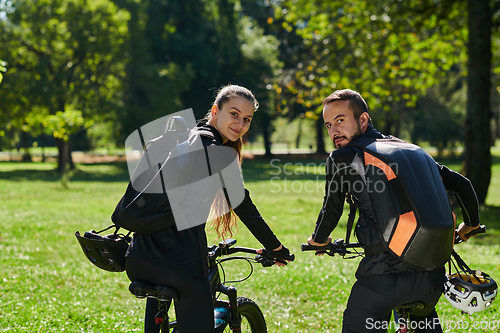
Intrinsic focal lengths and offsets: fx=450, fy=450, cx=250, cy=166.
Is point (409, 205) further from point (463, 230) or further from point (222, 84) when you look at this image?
point (222, 84)

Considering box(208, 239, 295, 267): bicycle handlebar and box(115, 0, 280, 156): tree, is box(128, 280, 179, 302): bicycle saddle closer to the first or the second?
box(208, 239, 295, 267): bicycle handlebar

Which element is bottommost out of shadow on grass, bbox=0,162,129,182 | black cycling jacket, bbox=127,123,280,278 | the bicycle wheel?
shadow on grass, bbox=0,162,129,182

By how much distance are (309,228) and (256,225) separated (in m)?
8.87

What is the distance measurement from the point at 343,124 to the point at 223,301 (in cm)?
157

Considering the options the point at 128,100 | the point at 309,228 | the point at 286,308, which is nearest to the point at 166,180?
the point at 286,308

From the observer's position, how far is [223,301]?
3281 mm

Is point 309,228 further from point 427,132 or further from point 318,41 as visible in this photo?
point 427,132

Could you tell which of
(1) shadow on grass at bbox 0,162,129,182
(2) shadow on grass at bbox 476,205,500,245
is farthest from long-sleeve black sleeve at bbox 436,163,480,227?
(1) shadow on grass at bbox 0,162,129,182

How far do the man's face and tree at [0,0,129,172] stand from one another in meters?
28.0

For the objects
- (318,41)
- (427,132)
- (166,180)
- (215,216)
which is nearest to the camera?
(166,180)

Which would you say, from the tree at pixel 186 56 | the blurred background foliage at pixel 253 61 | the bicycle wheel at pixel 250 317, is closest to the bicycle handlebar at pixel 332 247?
the bicycle wheel at pixel 250 317

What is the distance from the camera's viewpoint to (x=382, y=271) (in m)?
2.43

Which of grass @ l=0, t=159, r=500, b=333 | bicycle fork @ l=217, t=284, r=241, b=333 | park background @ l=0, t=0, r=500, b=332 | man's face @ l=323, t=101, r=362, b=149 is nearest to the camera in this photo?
man's face @ l=323, t=101, r=362, b=149

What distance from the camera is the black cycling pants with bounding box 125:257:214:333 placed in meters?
2.48
